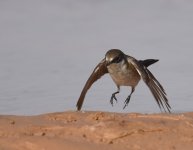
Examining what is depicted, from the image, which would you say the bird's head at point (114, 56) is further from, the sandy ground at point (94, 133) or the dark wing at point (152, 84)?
the sandy ground at point (94, 133)

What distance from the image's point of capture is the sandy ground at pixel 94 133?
6691mm

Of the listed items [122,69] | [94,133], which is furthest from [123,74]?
[94,133]

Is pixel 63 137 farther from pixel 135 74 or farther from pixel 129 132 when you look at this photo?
pixel 135 74

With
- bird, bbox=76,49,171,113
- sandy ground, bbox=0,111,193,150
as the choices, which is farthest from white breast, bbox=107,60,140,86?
sandy ground, bbox=0,111,193,150

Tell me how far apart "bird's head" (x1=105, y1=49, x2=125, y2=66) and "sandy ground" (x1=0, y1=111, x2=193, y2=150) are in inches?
124

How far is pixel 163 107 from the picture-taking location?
964 centimetres

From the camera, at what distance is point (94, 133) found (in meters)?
7.24

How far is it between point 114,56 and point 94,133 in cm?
442

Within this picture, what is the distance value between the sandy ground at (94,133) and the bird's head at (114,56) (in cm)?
316

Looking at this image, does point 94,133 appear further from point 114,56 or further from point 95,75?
point 95,75

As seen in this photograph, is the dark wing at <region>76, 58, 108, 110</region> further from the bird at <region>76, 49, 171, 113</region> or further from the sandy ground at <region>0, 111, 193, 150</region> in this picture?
the sandy ground at <region>0, 111, 193, 150</region>

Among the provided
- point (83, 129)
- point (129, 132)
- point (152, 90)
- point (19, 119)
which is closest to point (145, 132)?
point (129, 132)

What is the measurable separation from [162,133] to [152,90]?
10.1 ft

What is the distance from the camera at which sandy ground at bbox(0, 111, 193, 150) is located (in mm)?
6691
